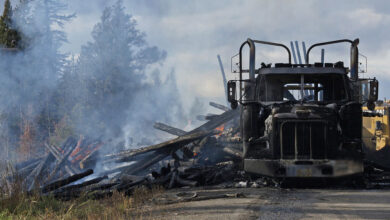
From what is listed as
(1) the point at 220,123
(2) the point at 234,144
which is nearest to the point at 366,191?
(2) the point at 234,144

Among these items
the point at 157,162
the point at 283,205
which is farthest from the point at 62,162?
the point at 283,205

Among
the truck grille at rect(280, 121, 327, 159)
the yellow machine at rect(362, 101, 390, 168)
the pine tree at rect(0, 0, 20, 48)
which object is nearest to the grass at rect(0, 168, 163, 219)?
the truck grille at rect(280, 121, 327, 159)

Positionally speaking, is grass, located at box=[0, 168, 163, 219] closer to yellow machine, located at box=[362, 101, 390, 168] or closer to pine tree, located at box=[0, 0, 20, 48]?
yellow machine, located at box=[362, 101, 390, 168]

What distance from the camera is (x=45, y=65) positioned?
26.0m

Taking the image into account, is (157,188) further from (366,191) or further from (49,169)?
(49,169)

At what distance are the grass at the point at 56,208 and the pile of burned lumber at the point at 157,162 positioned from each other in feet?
10.0

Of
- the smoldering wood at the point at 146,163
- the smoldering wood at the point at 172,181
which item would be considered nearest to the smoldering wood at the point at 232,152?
the smoldering wood at the point at 146,163

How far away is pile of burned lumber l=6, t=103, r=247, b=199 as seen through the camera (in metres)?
12.4

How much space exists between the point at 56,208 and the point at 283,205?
3.89 m

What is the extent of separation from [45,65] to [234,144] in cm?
1370

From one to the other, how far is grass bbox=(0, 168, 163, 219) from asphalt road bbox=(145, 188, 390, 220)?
375mm

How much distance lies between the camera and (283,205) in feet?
26.1

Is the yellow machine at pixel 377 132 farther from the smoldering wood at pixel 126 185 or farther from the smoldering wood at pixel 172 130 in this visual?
the smoldering wood at pixel 126 185

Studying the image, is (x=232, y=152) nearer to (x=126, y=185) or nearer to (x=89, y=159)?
(x=126, y=185)
